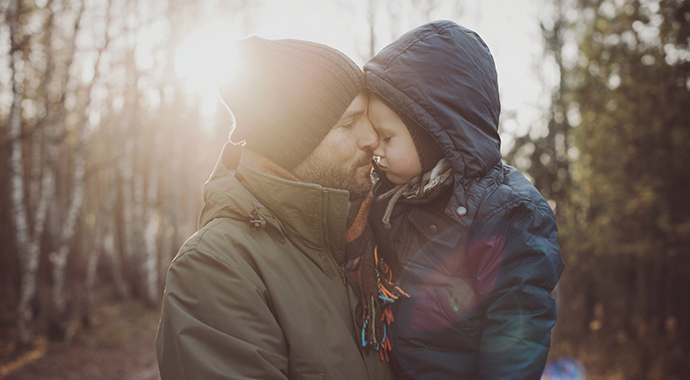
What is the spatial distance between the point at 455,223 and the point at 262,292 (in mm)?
940

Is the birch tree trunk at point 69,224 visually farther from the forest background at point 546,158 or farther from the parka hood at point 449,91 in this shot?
the parka hood at point 449,91

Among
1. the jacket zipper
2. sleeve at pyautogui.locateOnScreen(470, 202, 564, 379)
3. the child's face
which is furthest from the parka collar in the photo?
sleeve at pyautogui.locateOnScreen(470, 202, 564, 379)

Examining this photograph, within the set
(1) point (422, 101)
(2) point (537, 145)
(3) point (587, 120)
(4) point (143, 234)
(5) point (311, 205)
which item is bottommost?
(4) point (143, 234)

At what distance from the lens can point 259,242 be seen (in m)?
1.70

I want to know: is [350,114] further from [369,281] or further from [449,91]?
[369,281]

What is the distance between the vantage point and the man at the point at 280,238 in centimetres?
146

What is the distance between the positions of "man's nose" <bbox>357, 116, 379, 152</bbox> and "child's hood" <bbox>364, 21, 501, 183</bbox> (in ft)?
0.60

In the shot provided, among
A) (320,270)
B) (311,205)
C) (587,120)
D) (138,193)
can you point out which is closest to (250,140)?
(311,205)

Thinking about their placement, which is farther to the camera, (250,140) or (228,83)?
(228,83)

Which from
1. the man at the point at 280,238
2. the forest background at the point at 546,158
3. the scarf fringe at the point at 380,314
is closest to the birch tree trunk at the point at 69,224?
the forest background at the point at 546,158

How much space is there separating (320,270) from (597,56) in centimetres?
1097

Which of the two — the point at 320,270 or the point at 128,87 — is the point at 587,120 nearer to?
the point at 320,270

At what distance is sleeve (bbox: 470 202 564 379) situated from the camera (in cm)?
177

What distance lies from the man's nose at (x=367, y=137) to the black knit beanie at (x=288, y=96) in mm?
167
